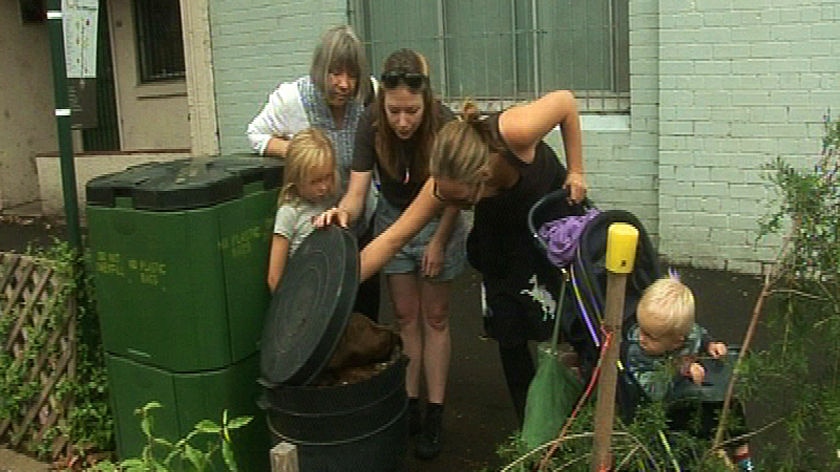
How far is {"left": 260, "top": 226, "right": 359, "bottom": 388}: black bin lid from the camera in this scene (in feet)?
10.1

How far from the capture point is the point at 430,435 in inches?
155

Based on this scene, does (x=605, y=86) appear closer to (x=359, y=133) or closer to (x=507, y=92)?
(x=507, y=92)

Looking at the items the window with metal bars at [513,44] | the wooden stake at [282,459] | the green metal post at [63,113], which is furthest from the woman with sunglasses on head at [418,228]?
the window with metal bars at [513,44]

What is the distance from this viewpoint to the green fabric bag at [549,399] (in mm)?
2977

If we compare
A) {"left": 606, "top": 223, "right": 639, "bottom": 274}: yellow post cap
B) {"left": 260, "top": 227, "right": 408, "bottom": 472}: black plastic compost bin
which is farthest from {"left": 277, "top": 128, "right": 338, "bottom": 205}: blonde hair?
{"left": 606, "top": 223, "right": 639, "bottom": 274}: yellow post cap

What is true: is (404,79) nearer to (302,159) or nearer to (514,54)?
(302,159)

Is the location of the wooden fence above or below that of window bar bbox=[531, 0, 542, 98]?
below

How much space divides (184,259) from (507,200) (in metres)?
1.19

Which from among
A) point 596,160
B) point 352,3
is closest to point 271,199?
point 596,160

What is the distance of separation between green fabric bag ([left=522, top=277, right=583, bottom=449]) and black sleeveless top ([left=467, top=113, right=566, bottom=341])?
0.46 metres

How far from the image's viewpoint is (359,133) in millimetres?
3688

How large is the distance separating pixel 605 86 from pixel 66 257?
3922 mm

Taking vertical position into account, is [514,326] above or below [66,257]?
below

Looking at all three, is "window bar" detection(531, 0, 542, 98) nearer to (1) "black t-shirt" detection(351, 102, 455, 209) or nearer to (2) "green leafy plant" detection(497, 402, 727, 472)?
(1) "black t-shirt" detection(351, 102, 455, 209)
